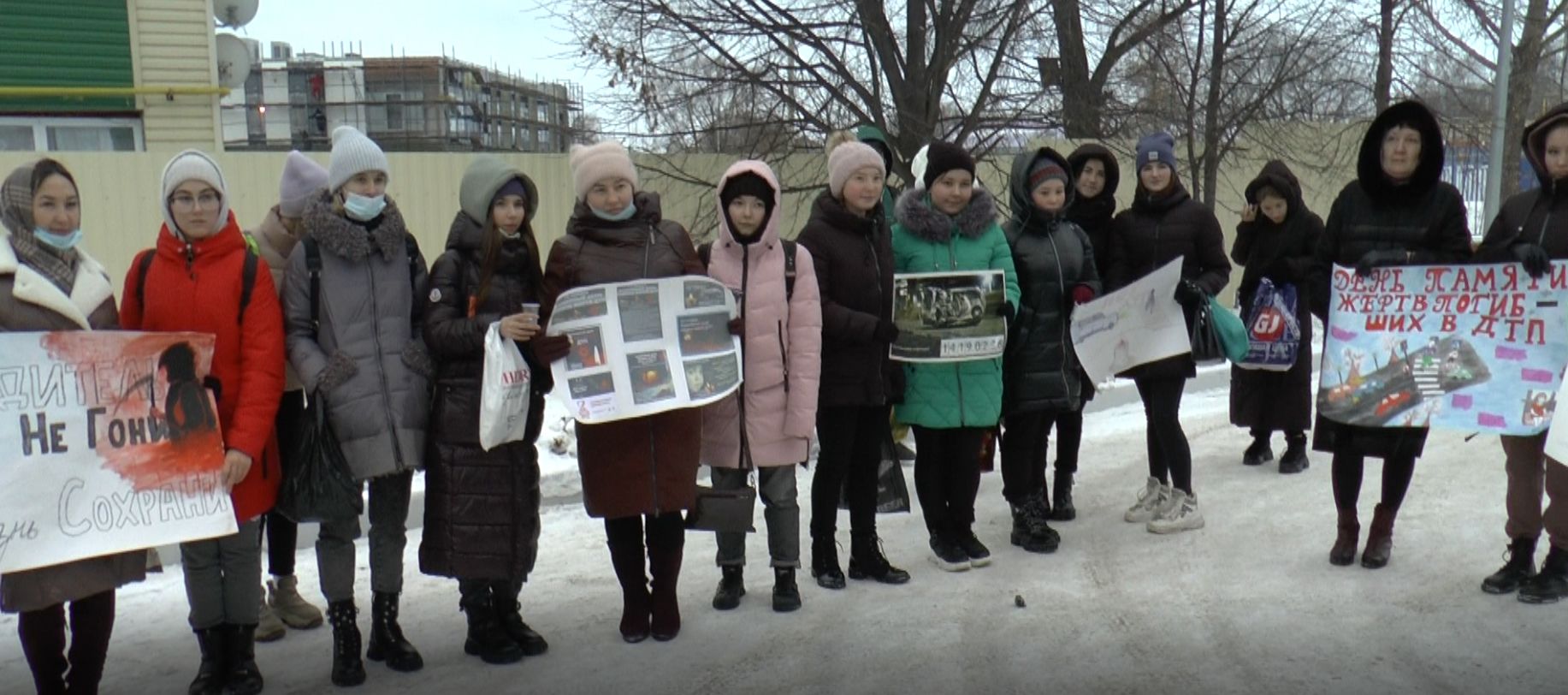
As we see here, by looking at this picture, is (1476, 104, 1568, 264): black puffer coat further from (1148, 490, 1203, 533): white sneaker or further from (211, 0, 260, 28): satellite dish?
(211, 0, 260, 28): satellite dish

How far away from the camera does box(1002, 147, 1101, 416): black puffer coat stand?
6.33 meters

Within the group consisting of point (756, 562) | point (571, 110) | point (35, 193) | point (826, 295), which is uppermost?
point (571, 110)

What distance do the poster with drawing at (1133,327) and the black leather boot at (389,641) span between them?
137 inches

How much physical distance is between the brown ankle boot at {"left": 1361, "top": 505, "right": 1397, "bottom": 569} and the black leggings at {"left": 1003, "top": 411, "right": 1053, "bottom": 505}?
1.60 metres

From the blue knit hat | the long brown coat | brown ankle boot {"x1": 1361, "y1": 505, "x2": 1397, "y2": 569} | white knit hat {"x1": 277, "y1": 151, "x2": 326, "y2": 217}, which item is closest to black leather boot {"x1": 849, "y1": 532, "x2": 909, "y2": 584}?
brown ankle boot {"x1": 1361, "y1": 505, "x2": 1397, "y2": 569}

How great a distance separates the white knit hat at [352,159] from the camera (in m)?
4.74

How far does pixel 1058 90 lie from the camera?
1334 centimetres

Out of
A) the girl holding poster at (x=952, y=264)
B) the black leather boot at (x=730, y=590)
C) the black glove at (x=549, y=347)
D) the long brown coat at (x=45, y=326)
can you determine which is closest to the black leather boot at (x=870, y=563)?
the girl holding poster at (x=952, y=264)

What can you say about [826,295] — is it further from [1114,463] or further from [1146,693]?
[1114,463]

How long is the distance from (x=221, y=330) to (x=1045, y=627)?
3433 mm

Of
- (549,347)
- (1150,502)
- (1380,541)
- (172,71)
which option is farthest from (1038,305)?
(172,71)

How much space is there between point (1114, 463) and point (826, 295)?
3.85 m

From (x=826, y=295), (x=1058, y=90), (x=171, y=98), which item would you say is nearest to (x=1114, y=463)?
(x=826, y=295)

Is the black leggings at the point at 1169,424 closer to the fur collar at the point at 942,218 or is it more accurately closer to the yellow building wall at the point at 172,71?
the fur collar at the point at 942,218
